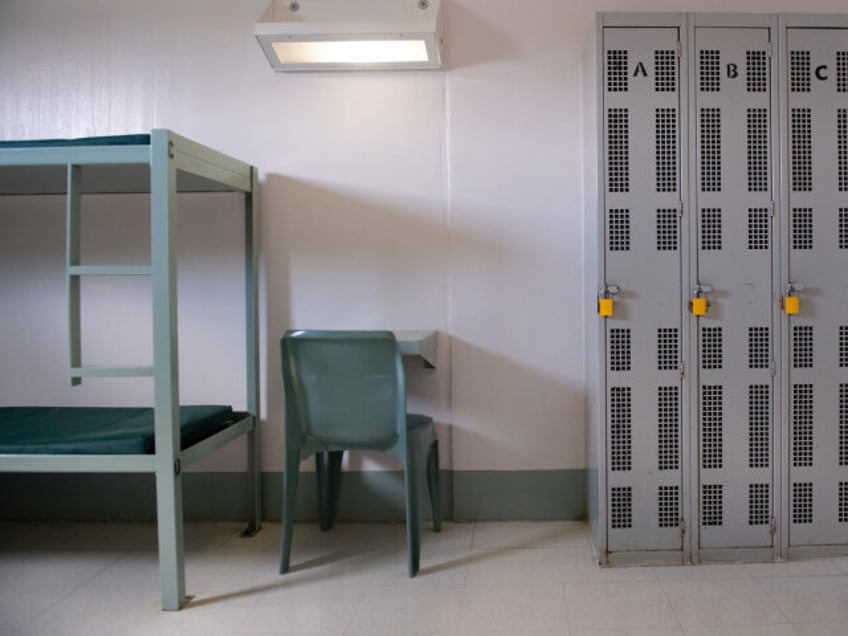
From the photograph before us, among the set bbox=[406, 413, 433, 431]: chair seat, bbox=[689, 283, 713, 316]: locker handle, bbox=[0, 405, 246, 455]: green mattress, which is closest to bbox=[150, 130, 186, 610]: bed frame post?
bbox=[0, 405, 246, 455]: green mattress

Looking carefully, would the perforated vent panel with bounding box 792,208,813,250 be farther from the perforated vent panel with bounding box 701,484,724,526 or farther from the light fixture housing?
the light fixture housing

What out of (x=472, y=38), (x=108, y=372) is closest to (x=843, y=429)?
(x=472, y=38)

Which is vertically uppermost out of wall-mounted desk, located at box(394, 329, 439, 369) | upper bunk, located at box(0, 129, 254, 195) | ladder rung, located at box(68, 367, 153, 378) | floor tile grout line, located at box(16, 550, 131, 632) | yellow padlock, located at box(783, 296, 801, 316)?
upper bunk, located at box(0, 129, 254, 195)

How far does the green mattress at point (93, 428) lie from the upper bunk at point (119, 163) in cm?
97

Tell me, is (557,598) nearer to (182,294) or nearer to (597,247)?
(597,247)

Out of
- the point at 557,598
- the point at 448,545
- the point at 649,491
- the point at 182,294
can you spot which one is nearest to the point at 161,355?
the point at 182,294

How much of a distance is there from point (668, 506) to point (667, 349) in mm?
668

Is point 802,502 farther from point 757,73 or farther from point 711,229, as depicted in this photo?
point 757,73

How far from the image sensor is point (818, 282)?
9.74 feet

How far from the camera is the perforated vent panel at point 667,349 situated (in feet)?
9.72

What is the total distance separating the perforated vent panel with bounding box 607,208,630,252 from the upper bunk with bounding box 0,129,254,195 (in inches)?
66.5

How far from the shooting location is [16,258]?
365 cm

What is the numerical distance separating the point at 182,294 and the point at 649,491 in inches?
96.0

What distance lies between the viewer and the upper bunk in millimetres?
2588
